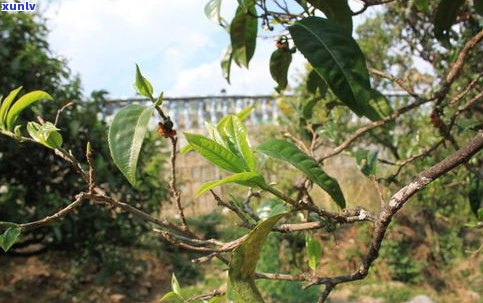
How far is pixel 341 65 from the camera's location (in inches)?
29.5

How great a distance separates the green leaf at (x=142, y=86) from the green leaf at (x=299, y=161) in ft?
0.53

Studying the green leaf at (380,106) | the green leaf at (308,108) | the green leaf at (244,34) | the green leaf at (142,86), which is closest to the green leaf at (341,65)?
the green leaf at (142,86)

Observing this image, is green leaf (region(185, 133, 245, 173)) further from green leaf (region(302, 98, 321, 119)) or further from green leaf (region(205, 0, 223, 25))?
green leaf (region(302, 98, 321, 119))

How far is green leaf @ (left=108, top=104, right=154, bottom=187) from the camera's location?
574 millimetres

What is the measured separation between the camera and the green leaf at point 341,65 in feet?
2.45

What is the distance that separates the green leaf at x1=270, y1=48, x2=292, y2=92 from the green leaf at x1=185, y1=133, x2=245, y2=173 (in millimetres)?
554

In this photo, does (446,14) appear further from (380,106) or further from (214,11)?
(214,11)

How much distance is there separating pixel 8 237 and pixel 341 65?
1.60ft

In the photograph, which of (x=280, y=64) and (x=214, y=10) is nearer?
(x=214, y=10)

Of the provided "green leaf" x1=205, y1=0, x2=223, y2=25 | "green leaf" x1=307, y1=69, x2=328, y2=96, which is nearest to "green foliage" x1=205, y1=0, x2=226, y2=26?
"green leaf" x1=205, y1=0, x2=223, y2=25

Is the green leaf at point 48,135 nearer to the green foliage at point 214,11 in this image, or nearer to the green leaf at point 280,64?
the green foliage at point 214,11

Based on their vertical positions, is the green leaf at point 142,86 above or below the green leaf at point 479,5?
below

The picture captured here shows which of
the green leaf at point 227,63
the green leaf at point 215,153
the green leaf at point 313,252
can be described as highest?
the green leaf at point 227,63

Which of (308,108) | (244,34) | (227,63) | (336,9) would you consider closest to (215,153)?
(336,9)
